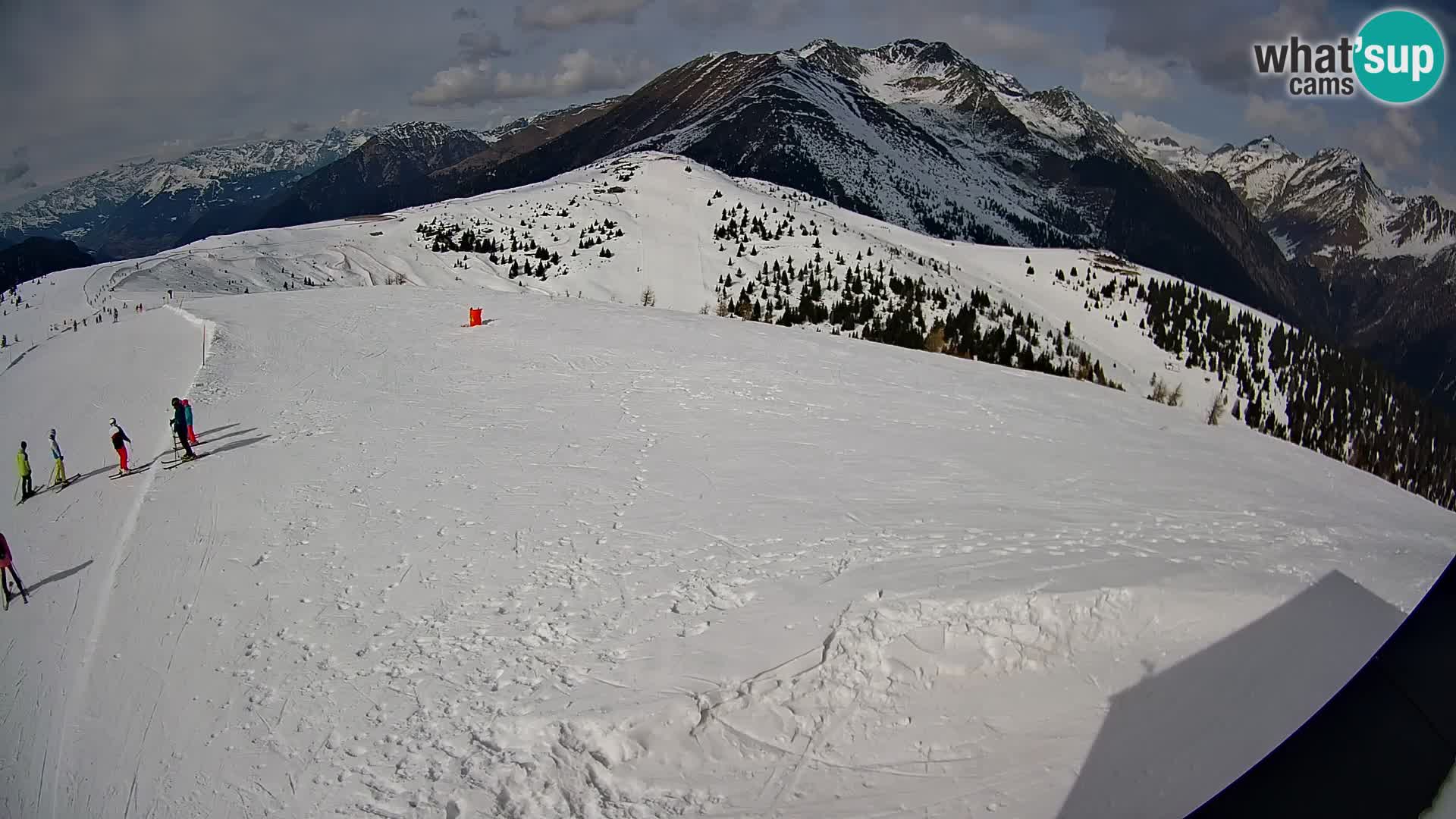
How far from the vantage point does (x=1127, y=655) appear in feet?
24.4

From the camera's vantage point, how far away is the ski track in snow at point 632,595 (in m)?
6.47

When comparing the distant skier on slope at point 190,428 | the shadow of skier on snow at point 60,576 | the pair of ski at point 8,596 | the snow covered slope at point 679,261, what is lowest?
the pair of ski at point 8,596

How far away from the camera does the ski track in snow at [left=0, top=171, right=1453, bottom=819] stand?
647 centimetres

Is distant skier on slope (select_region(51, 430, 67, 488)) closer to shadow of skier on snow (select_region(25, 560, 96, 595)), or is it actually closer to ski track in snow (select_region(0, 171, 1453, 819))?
ski track in snow (select_region(0, 171, 1453, 819))

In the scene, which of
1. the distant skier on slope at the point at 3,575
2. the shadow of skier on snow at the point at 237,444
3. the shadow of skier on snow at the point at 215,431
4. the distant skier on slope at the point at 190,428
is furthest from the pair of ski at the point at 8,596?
the shadow of skier on snow at the point at 215,431

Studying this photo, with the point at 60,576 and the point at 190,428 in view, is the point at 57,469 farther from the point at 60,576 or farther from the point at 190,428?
the point at 60,576

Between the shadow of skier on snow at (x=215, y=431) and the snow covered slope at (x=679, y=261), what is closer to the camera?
the shadow of skier on snow at (x=215, y=431)

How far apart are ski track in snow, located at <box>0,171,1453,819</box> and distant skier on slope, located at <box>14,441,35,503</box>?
18.7 inches

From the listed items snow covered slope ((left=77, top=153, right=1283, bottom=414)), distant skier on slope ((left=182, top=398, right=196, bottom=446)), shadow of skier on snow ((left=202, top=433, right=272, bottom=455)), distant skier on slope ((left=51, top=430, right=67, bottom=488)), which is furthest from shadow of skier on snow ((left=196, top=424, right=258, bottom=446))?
snow covered slope ((left=77, top=153, right=1283, bottom=414))

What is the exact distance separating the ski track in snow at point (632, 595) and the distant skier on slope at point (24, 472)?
48cm

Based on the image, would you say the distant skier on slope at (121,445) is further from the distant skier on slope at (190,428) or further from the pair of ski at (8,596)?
the pair of ski at (8,596)

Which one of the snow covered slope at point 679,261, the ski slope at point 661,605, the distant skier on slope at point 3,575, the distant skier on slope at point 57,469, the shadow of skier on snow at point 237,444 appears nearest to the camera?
the ski slope at point 661,605

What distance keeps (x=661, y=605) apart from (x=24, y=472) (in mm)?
11487

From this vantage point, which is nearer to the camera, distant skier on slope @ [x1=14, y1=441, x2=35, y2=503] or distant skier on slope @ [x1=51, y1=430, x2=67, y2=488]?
distant skier on slope @ [x1=14, y1=441, x2=35, y2=503]
